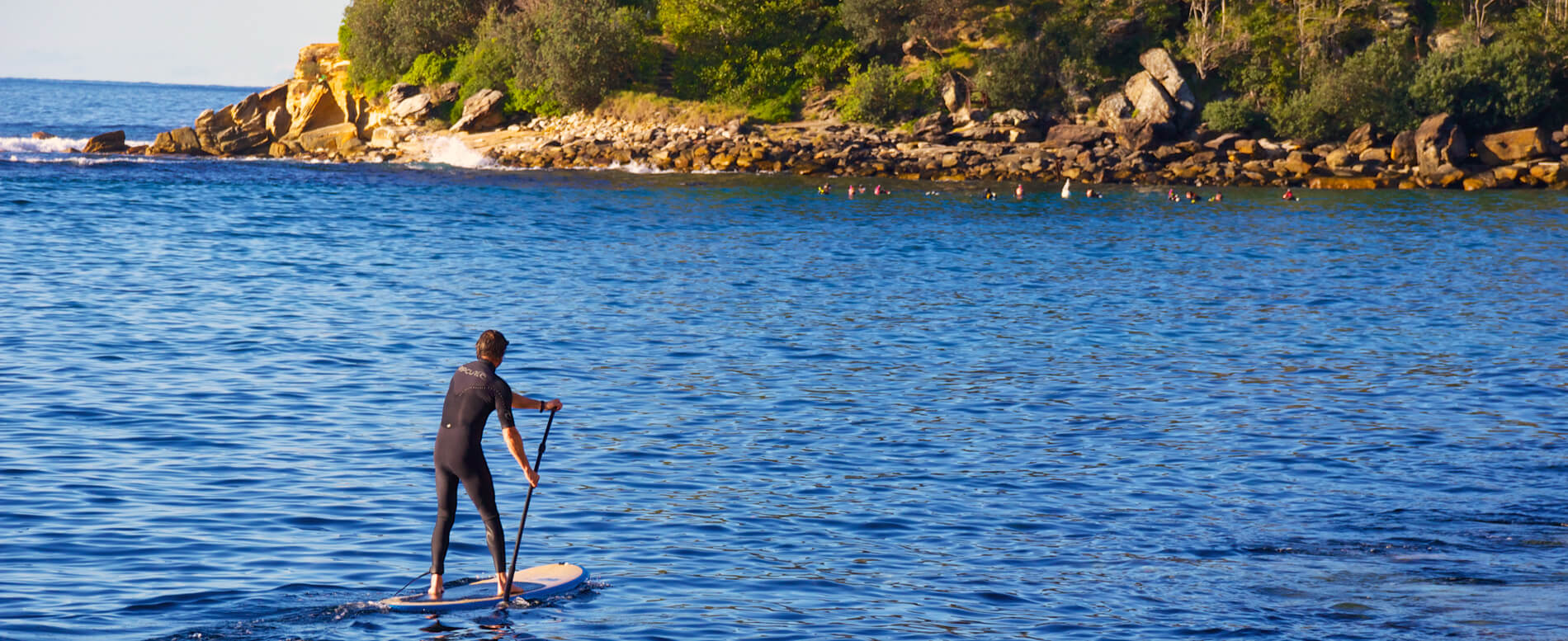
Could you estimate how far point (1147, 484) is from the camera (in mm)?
16516

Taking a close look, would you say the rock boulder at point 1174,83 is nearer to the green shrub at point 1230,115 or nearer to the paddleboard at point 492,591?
the green shrub at point 1230,115

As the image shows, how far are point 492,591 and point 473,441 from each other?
1.42 metres

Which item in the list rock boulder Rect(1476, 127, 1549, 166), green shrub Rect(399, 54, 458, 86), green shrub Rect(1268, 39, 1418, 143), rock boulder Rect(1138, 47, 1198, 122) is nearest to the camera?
rock boulder Rect(1476, 127, 1549, 166)

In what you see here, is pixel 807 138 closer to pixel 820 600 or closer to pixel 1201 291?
pixel 1201 291

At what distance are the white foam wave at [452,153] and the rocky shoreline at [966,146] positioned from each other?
1.09ft

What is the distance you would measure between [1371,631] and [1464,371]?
13657 mm

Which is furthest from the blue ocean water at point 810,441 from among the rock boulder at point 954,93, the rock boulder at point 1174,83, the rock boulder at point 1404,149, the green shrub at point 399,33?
the green shrub at point 399,33

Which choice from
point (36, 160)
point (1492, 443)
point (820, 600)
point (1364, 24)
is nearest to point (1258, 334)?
point (1492, 443)

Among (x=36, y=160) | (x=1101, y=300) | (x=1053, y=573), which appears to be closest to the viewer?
(x=1053, y=573)

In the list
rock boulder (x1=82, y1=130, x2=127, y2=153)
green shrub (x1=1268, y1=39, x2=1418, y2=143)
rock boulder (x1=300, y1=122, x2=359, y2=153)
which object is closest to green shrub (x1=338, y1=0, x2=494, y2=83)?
rock boulder (x1=300, y1=122, x2=359, y2=153)

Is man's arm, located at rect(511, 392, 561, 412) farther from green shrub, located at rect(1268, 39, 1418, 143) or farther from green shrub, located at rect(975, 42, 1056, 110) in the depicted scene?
green shrub, located at rect(975, 42, 1056, 110)

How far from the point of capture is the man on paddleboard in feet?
38.7

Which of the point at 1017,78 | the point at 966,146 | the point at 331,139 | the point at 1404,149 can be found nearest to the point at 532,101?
the point at 331,139

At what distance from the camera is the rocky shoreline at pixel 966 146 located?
216ft
